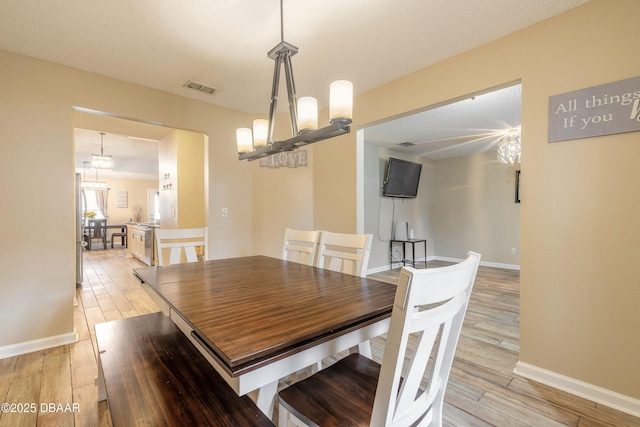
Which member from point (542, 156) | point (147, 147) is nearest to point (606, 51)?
point (542, 156)

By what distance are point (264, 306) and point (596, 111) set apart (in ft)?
7.18

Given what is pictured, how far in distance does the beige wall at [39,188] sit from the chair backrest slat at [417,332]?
294 centimetres

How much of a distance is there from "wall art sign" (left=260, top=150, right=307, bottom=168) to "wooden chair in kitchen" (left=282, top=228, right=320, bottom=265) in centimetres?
146

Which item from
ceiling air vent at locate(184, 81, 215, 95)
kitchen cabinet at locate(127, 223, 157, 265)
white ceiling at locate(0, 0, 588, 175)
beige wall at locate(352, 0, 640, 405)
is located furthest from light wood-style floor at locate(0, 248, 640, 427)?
ceiling air vent at locate(184, 81, 215, 95)

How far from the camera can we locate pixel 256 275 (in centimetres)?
171

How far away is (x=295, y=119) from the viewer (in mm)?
1660

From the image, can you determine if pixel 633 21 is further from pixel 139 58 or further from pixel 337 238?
pixel 139 58

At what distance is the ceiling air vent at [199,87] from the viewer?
2.73m

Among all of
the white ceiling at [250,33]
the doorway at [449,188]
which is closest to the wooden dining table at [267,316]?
the white ceiling at [250,33]

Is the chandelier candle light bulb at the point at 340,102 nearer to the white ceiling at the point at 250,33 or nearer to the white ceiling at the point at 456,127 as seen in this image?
the white ceiling at the point at 250,33

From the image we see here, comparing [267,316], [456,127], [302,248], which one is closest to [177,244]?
A: [302,248]

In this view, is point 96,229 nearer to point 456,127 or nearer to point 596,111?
point 456,127

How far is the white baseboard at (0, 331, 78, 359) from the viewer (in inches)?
86.0

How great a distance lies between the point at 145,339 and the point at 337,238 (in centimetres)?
128
